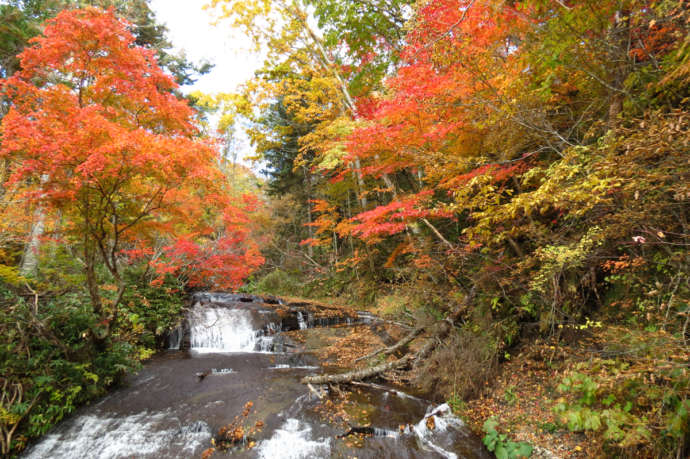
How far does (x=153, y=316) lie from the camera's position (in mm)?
9078

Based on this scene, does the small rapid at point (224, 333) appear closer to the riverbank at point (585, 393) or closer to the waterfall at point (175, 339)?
→ the waterfall at point (175, 339)

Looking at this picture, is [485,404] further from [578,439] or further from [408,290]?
[408,290]

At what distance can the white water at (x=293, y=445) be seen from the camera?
4.09 meters

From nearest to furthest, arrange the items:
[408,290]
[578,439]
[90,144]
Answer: [578,439]
[90,144]
[408,290]

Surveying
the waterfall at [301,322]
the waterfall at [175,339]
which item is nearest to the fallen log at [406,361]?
the waterfall at [301,322]

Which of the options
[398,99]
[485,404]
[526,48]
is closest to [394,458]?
[485,404]

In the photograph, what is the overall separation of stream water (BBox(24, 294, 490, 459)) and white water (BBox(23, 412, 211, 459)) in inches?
0.5

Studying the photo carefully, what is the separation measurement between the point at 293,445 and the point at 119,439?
2.59 metres

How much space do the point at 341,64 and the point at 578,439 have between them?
1061cm

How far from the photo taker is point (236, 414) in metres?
5.00

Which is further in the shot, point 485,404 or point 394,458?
point 485,404

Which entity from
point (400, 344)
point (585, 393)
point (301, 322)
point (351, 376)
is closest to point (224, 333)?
point (301, 322)

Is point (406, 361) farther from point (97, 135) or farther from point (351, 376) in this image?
point (97, 135)

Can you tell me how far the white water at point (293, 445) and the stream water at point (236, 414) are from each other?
0.01 metres
